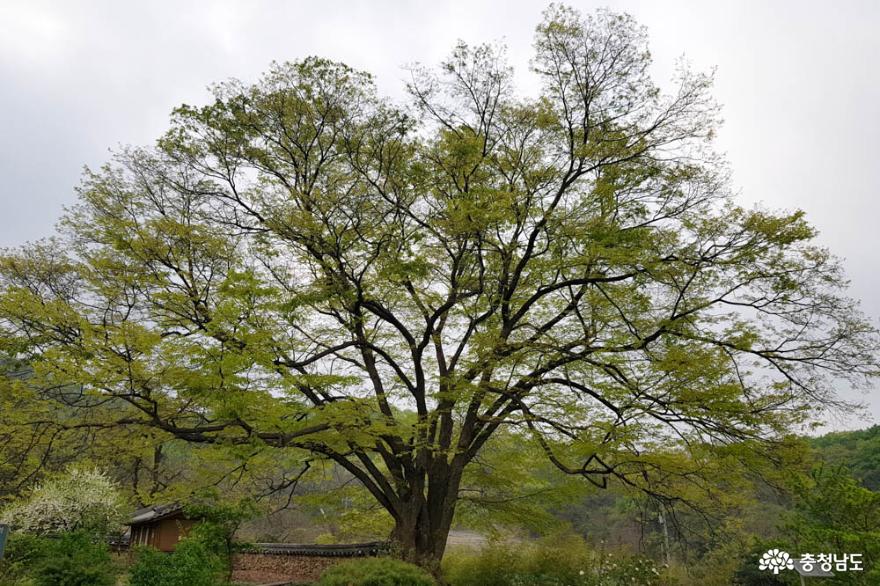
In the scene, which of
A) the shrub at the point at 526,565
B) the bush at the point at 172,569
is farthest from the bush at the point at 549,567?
the bush at the point at 172,569

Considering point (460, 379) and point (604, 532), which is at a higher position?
Result: point (460, 379)

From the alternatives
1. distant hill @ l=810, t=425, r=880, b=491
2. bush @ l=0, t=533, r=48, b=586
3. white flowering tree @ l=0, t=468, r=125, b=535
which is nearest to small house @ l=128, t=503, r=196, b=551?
white flowering tree @ l=0, t=468, r=125, b=535

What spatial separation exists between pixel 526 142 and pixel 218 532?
31.9 ft

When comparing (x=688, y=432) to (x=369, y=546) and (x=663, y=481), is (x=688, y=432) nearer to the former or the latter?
(x=663, y=481)

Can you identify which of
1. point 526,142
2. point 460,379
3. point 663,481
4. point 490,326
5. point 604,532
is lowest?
point 604,532

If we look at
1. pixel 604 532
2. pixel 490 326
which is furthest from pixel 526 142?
pixel 604 532

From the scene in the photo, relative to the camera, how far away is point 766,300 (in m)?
9.07

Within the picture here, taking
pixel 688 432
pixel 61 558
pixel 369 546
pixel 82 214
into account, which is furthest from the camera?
pixel 369 546

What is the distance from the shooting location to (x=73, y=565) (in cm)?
714

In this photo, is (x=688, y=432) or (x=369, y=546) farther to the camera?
(x=369, y=546)

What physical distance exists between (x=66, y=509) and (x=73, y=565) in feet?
24.1

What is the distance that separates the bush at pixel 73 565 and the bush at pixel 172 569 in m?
0.70

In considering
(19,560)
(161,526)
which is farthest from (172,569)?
(161,526)

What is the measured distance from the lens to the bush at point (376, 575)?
6.81 metres
